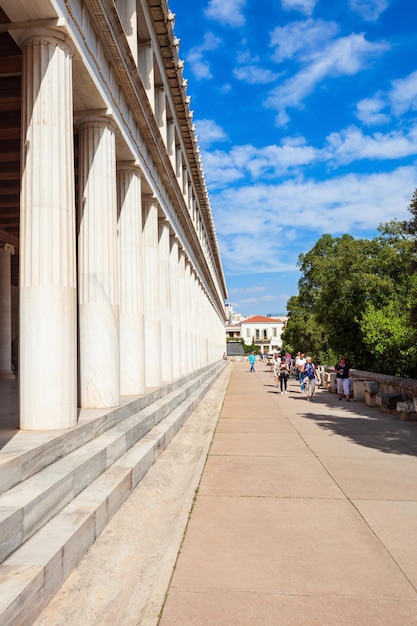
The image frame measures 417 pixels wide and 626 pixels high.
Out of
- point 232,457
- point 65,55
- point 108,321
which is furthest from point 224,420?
point 65,55

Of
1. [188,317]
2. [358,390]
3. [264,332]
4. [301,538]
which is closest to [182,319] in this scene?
[188,317]

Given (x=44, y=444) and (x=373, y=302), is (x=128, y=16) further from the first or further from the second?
(x=373, y=302)

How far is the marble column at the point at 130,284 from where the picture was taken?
414 inches

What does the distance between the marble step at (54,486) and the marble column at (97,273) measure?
2.96 ft

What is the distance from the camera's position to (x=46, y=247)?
6.09 m

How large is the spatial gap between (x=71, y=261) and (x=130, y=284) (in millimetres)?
4349

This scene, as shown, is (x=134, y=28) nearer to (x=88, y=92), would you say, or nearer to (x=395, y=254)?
(x=88, y=92)

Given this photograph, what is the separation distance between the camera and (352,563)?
422 centimetres

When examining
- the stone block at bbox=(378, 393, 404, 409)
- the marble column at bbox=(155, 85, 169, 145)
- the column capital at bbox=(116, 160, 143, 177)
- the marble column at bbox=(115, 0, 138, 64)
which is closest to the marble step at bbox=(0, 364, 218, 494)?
the column capital at bbox=(116, 160, 143, 177)

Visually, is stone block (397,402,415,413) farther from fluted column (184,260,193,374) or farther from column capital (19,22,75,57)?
column capital (19,22,75,57)

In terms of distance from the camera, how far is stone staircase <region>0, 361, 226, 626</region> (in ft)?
10.9

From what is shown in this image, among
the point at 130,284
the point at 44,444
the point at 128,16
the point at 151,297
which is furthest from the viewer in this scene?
the point at 151,297

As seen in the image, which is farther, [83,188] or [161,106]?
[161,106]

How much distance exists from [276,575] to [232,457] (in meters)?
4.42
